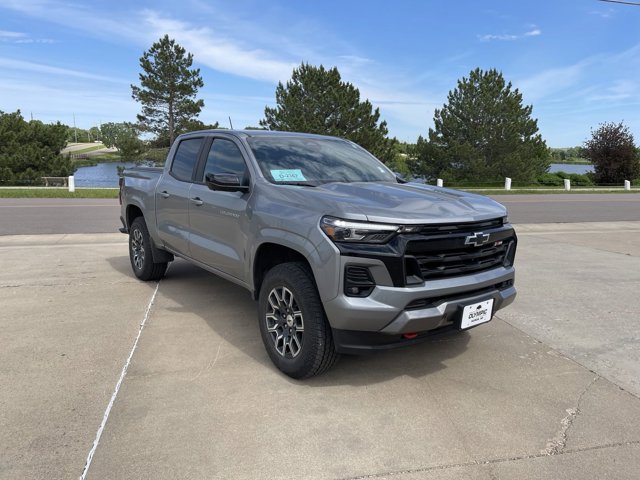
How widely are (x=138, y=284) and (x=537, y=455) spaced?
4947 millimetres

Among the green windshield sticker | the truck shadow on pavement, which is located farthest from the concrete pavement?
the green windshield sticker

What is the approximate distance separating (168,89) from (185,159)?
40.4 metres

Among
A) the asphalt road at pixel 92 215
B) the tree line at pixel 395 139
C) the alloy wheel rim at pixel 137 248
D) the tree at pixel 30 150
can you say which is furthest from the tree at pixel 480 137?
the alloy wheel rim at pixel 137 248

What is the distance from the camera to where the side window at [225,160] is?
4.27 m

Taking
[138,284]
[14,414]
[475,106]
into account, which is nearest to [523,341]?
[14,414]

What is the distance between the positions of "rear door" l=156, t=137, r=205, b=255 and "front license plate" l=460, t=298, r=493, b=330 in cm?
290

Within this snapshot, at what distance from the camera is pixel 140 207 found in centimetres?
606

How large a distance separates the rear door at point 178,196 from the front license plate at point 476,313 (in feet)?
9.50

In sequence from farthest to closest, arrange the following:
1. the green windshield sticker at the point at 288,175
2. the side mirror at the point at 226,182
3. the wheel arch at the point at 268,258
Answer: the green windshield sticker at the point at 288,175, the side mirror at the point at 226,182, the wheel arch at the point at 268,258

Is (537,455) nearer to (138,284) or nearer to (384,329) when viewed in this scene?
(384,329)

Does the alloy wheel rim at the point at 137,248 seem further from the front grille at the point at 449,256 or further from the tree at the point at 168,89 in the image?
the tree at the point at 168,89

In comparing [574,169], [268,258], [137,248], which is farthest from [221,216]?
[574,169]

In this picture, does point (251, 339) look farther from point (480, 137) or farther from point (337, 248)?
point (480, 137)

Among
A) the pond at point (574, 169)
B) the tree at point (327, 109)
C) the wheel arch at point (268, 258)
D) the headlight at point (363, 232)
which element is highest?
the tree at point (327, 109)
